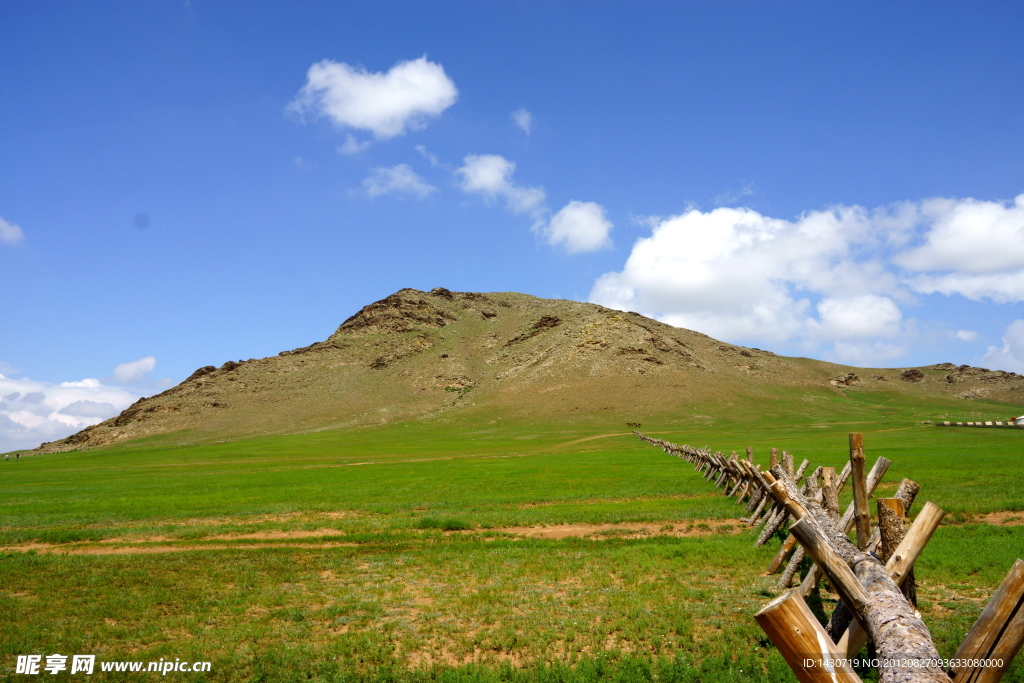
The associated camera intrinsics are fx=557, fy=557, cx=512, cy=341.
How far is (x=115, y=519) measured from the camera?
21.6 metres

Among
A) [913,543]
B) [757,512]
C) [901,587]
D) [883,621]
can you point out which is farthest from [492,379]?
[883,621]

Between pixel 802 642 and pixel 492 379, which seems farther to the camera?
pixel 492 379

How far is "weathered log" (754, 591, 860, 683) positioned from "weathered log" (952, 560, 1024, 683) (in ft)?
2.36

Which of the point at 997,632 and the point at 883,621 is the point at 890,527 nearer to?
the point at 997,632

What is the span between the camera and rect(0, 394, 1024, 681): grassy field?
7.73 m

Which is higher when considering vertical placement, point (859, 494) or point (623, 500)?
point (859, 494)

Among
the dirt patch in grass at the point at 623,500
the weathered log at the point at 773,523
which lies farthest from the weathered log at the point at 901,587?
the dirt patch in grass at the point at 623,500

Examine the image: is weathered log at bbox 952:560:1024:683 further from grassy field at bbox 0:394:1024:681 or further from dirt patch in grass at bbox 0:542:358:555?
dirt patch in grass at bbox 0:542:358:555

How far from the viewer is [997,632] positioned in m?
3.41

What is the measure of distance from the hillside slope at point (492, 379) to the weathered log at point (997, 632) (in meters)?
97.0

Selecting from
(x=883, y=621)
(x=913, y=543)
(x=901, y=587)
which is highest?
(x=913, y=543)

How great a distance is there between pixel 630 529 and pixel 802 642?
14.0 metres

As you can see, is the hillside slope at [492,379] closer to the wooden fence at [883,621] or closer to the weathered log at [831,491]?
the weathered log at [831,491]

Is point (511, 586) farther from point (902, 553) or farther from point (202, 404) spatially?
point (202, 404)
